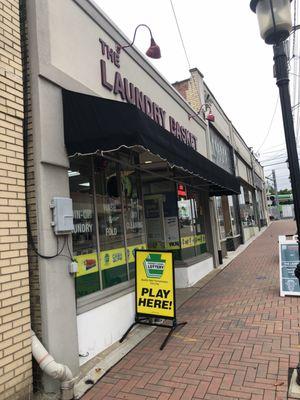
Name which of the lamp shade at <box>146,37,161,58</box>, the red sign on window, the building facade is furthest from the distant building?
the building facade

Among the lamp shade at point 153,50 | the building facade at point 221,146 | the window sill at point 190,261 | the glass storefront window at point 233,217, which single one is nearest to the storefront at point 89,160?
the lamp shade at point 153,50

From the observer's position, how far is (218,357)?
16.1 ft

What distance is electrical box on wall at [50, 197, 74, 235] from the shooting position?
448 centimetres

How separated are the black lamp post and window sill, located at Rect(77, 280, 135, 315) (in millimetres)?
2722

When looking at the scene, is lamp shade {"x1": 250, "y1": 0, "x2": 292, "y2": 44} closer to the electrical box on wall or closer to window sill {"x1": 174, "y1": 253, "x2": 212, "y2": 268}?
the electrical box on wall

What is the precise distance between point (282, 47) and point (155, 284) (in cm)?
383

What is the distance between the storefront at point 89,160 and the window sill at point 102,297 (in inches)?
0.6

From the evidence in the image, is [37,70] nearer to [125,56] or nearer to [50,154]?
[50,154]

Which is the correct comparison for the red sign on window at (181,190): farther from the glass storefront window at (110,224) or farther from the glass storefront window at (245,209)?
the glass storefront window at (245,209)

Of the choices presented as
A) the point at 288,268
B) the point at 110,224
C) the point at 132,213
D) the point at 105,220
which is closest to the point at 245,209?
the point at 288,268

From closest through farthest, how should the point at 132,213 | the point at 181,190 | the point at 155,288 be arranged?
the point at 155,288 → the point at 132,213 → the point at 181,190

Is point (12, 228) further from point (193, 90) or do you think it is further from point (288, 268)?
point (193, 90)


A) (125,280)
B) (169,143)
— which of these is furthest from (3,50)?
(125,280)

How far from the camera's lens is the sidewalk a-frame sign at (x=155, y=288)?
5.95m
